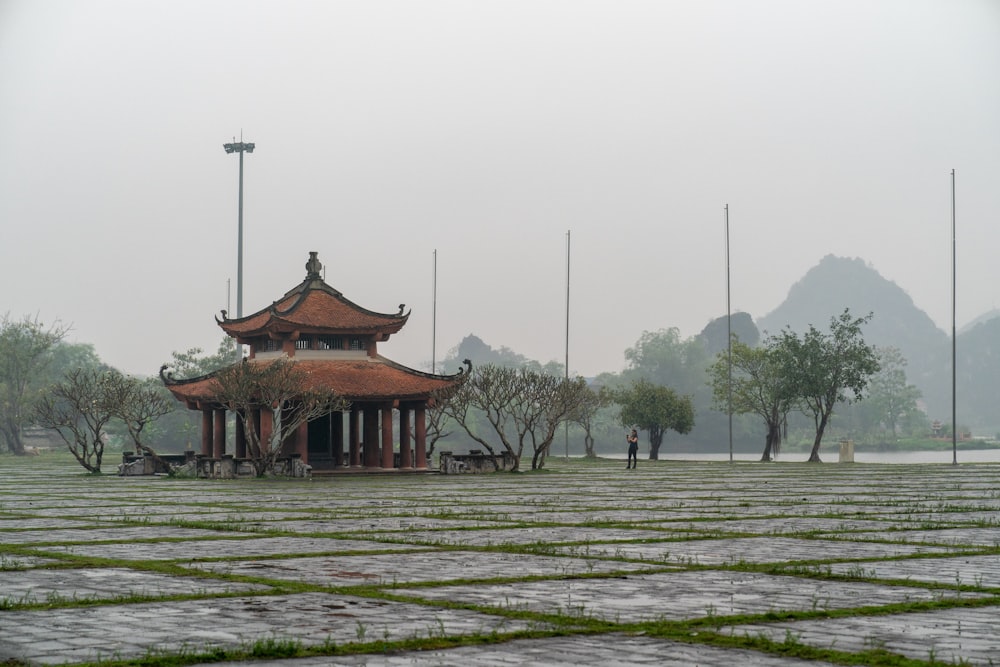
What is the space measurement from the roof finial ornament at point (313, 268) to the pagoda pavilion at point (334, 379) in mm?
74

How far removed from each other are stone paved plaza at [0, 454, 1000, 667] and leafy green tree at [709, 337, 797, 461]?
4555 centimetres

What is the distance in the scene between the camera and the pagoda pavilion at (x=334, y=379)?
158ft

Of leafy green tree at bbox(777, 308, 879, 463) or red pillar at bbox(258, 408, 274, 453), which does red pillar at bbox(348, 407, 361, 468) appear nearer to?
red pillar at bbox(258, 408, 274, 453)

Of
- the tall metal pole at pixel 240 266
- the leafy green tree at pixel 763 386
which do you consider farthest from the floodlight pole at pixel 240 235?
the leafy green tree at pixel 763 386

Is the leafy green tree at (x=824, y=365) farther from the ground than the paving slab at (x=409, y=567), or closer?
farther from the ground

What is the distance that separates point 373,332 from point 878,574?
3921cm

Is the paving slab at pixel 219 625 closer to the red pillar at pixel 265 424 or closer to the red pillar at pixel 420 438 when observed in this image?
the red pillar at pixel 265 424

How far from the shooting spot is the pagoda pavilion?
48.2 meters

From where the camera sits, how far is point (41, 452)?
296ft

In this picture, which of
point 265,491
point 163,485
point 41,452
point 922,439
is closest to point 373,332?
point 163,485

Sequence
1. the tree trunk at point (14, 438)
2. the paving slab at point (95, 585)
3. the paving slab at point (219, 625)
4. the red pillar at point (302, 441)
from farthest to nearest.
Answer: the tree trunk at point (14, 438)
the red pillar at point (302, 441)
the paving slab at point (95, 585)
the paving slab at point (219, 625)

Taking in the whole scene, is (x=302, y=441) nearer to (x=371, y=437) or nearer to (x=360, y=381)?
(x=360, y=381)

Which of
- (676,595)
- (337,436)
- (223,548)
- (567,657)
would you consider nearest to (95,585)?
(223,548)

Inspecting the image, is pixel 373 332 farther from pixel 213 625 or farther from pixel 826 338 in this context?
pixel 213 625
